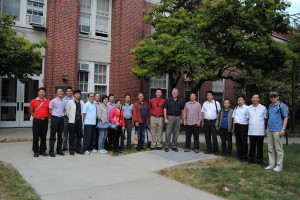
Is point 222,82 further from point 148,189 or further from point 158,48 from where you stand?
point 148,189

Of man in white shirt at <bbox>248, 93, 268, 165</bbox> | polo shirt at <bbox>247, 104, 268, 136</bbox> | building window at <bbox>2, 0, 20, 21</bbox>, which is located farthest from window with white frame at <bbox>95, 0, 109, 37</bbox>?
polo shirt at <bbox>247, 104, 268, 136</bbox>

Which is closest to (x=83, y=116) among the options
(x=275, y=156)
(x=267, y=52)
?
(x=275, y=156)

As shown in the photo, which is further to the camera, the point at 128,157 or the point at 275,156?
the point at 128,157

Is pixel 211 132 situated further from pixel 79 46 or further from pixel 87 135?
pixel 79 46

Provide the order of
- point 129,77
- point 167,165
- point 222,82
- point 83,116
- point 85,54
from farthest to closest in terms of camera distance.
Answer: point 222,82
point 129,77
point 85,54
point 83,116
point 167,165

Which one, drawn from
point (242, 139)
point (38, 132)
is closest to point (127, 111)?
point (38, 132)

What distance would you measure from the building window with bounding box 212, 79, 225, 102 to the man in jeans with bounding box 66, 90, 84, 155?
14978 mm

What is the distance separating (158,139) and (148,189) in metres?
3.57

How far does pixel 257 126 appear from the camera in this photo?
7.70 m

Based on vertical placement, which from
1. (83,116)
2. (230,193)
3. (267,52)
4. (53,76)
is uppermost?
(267,52)

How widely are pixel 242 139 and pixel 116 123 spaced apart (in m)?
3.59

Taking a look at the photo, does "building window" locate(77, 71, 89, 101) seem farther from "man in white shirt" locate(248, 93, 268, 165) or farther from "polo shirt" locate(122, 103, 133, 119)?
"man in white shirt" locate(248, 93, 268, 165)

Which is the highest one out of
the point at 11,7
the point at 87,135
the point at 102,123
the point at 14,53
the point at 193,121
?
the point at 11,7

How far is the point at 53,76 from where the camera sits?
46.1ft
